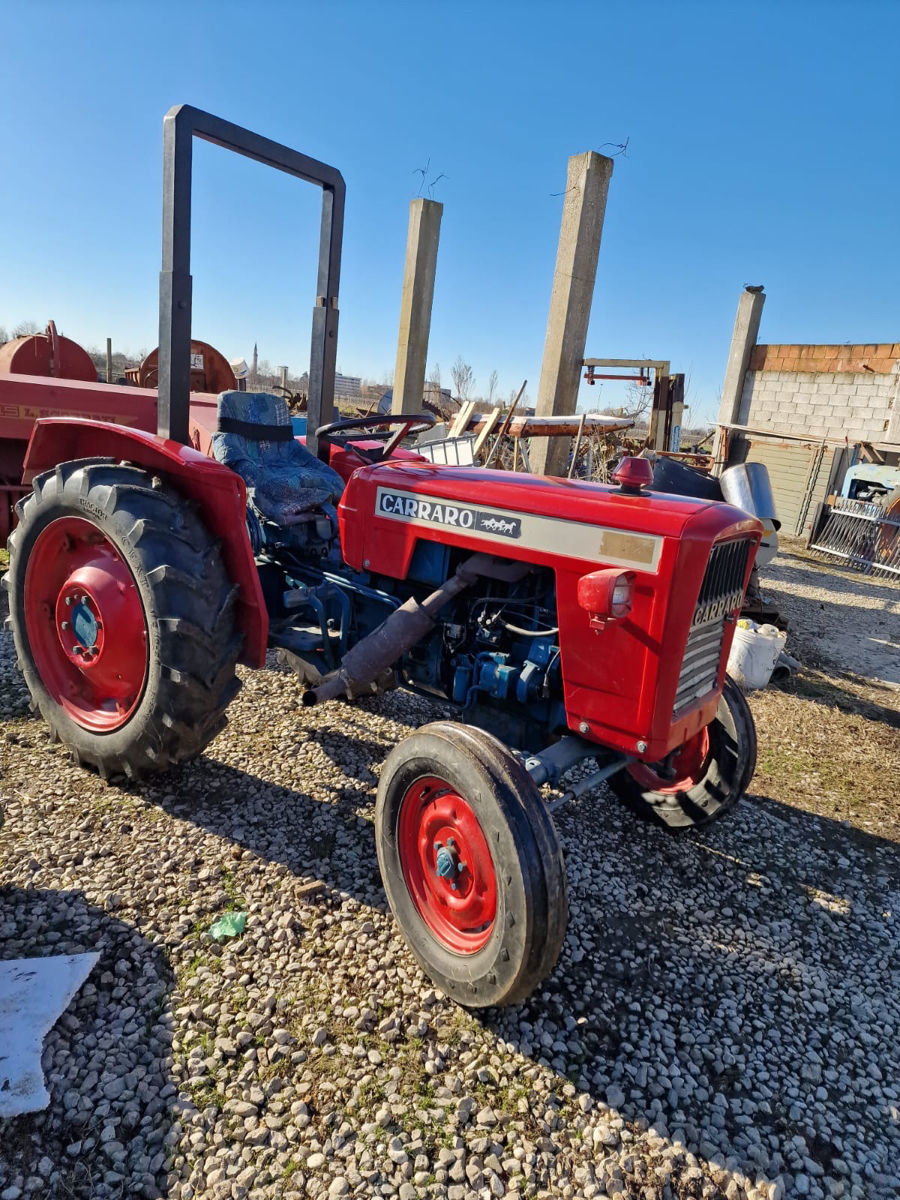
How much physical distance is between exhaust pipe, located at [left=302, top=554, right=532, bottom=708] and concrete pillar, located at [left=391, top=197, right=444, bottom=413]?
5761 mm

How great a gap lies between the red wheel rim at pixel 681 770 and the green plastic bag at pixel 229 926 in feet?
5.19

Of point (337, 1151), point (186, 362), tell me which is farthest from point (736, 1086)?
point (186, 362)

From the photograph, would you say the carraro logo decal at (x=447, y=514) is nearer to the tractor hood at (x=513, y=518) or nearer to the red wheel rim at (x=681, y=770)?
the tractor hood at (x=513, y=518)

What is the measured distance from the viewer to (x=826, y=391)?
12.5 m

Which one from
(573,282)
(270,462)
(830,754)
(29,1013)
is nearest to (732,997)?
(29,1013)

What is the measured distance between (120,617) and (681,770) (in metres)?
2.29

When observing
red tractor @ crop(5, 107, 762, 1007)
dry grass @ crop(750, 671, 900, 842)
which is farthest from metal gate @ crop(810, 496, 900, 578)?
red tractor @ crop(5, 107, 762, 1007)

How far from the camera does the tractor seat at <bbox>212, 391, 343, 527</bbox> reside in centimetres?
315

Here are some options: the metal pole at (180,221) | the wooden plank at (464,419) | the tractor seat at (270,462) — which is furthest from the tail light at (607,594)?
the wooden plank at (464,419)

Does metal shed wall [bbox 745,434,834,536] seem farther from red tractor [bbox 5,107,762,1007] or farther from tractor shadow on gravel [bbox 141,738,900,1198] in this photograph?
red tractor [bbox 5,107,762,1007]

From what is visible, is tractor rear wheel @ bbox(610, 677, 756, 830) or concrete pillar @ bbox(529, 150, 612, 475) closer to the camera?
tractor rear wheel @ bbox(610, 677, 756, 830)

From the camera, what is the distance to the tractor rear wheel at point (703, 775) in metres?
2.79

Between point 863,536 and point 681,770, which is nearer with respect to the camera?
point 681,770

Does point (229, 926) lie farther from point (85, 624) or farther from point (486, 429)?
point (486, 429)
